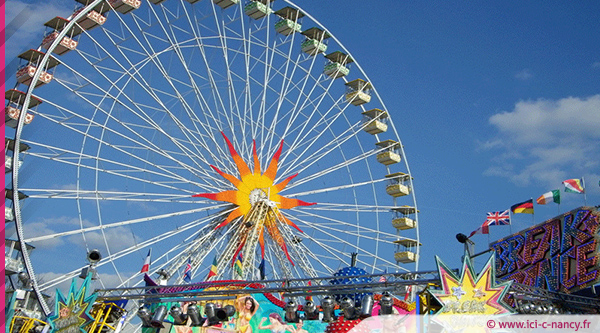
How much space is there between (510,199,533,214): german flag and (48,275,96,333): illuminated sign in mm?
13485

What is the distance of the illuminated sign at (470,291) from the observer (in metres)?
11.9

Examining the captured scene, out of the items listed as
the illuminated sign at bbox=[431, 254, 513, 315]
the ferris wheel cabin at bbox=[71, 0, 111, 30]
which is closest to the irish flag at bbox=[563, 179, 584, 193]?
the illuminated sign at bbox=[431, 254, 513, 315]

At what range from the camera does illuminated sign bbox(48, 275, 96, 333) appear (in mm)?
14641

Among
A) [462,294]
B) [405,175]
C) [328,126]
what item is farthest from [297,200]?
[462,294]

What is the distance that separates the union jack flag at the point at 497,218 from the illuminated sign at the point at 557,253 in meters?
0.82

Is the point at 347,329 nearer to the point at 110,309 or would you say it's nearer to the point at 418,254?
the point at 110,309

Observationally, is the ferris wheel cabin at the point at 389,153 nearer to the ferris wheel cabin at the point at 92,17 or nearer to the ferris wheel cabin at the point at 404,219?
the ferris wheel cabin at the point at 404,219

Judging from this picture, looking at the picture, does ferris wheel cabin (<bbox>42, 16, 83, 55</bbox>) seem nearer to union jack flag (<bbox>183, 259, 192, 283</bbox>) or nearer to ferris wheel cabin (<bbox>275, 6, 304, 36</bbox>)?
union jack flag (<bbox>183, 259, 192, 283</bbox>)

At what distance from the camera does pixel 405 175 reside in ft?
91.0

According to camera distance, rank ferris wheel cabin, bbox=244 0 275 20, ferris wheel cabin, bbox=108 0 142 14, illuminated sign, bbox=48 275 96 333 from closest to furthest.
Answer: illuminated sign, bbox=48 275 96 333 < ferris wheel cabin, bbox=108 0 142 14 < ferris wheel cabin, bbox=244 0 275 20

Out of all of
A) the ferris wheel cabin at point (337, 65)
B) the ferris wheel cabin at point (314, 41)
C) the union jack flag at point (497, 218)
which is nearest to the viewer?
the union jack flag at point (497, 218)

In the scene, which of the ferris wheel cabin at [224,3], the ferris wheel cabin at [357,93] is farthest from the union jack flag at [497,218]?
the ferris wheel cabin at [224,3]

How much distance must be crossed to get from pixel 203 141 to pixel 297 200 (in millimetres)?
3929

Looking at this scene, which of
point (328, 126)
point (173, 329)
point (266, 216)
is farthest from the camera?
point (328, 126)
